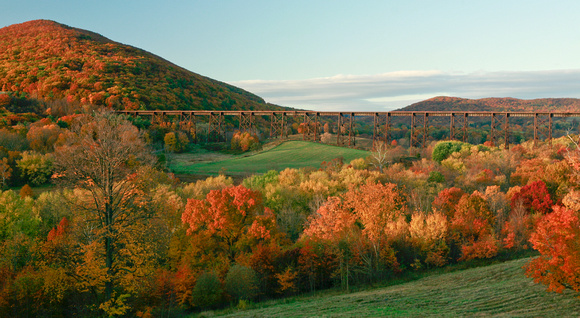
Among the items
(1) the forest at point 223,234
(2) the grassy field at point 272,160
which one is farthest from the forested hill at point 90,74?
(1) the forest at point 223,234

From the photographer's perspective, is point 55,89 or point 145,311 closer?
point 145,311

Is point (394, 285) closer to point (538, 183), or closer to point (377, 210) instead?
point (377, 210)

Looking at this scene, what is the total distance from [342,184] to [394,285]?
2478cm

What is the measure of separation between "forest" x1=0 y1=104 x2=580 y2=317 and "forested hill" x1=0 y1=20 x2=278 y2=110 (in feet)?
238

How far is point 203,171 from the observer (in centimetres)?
7681

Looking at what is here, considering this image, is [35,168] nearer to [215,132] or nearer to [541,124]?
[215,132]

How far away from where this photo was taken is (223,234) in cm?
3938

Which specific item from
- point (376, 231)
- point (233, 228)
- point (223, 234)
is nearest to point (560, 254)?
point (376, 231)

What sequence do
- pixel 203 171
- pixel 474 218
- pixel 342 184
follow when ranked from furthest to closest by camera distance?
pixel 203 171 → pixel 342 184 → pixel 474 218

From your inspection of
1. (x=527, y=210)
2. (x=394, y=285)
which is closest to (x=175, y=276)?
(x=394, y=285)

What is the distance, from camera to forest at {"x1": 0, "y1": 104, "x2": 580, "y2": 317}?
86.6 feet

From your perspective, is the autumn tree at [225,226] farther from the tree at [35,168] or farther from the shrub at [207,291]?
the tree at [35,168]

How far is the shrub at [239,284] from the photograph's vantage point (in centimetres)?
3334

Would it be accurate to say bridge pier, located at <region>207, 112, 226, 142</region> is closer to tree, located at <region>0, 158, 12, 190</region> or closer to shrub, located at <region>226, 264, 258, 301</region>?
tree, located at <region>0, 158, 12, 190</region>
